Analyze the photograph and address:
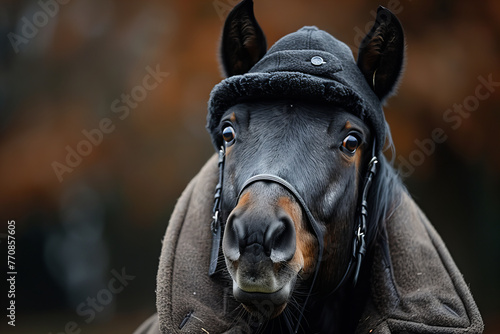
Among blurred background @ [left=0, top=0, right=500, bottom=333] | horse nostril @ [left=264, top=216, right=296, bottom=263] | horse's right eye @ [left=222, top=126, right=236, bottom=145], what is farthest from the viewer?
blurred background @ [left=0, top=0, right=500, bottom=333]

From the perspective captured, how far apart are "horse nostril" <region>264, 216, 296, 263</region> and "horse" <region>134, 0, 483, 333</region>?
1 centimetres

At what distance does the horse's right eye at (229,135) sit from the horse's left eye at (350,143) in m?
0.66

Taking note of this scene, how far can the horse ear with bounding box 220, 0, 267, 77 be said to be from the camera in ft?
11.2

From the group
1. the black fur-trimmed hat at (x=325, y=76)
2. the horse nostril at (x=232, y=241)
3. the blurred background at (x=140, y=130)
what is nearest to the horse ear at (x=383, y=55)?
the black fur-trimmed hat at (x=325, y=76)

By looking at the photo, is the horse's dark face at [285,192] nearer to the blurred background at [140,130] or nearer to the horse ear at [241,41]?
the horse ear at [241,41]

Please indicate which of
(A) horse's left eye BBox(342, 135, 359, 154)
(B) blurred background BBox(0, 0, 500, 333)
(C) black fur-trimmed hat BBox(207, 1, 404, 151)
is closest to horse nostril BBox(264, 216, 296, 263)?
(A) horse's left eye BBox(342, 135, 359, 154)

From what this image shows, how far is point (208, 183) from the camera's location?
3.63 metres

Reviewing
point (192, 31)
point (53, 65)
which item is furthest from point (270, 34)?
point (53, 65)

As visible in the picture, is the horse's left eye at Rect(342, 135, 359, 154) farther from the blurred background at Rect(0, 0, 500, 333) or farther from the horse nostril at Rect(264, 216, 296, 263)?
the blurred background at Rect(0, 0, 500, 333)

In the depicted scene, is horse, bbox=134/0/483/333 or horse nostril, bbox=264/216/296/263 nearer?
horse nostril, bbox=264/216/296/263

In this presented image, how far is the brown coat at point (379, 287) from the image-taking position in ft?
10.3

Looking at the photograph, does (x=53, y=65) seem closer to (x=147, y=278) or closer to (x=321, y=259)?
(x=147, y=278)

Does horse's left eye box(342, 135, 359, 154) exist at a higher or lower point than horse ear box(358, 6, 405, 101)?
lower

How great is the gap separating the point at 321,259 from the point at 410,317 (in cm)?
79
